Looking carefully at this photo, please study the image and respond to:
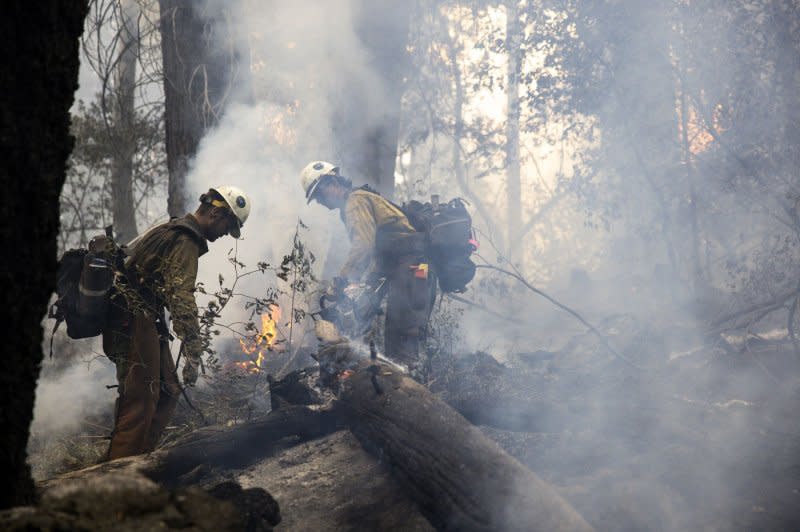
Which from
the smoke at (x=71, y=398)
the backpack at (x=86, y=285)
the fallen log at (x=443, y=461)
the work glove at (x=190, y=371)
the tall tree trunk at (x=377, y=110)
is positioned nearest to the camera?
the fallen log at (x=443, y=461)

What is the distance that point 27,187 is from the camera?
5.92ft

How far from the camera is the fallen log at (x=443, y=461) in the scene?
2857mm

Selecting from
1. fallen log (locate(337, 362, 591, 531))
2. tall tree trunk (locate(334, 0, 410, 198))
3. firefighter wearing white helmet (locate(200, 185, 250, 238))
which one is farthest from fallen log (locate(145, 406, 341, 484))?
tall tree trunk (locate(334, 0, 410, 198))

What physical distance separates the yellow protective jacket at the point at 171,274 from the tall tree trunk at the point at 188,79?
7.61 feet

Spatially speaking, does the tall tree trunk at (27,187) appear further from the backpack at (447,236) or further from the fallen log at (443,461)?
the backpack at (447,236)

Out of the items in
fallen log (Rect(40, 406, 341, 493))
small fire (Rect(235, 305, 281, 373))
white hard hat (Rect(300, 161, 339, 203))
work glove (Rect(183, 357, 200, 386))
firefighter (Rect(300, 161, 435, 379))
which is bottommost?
fallen log (Rect(40, 406, 341, 493))

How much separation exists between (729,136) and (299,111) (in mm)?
5766

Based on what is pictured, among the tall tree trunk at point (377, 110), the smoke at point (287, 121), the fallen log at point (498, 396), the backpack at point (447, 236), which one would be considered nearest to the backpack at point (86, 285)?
the fallen log at point (498, 396)

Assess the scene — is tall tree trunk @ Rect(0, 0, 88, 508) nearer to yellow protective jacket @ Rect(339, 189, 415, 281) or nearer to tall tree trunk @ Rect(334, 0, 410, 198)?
yellow protective jacket @ Rect(339, 189, 415, 281)

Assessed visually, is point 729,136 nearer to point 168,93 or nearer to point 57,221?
point 168,93

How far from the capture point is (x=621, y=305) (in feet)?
46.0

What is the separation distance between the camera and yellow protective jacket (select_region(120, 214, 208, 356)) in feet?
14.1

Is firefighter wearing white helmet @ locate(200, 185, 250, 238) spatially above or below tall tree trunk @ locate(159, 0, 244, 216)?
below

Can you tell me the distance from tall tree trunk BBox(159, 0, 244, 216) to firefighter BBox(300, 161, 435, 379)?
2.14 m
